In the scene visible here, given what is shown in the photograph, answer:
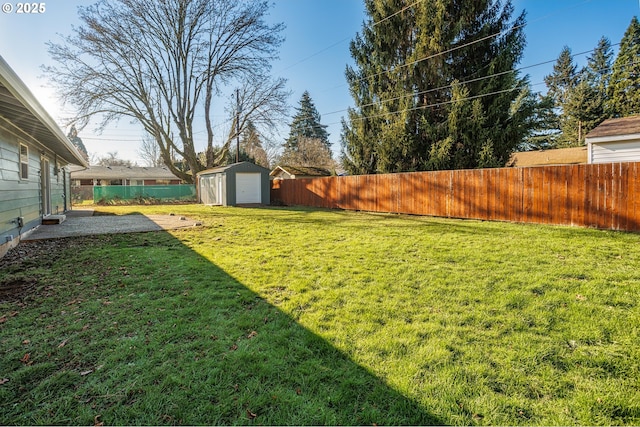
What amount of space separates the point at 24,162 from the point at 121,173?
93.6 ft

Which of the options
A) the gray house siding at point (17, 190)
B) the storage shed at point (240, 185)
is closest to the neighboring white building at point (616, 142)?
the storage shed at point (240, 185)

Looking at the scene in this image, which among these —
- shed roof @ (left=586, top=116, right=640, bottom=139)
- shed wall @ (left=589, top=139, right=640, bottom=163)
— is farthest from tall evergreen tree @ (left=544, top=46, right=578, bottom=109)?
shed wall @ (left=589, top=139, right=640, bottom=163)

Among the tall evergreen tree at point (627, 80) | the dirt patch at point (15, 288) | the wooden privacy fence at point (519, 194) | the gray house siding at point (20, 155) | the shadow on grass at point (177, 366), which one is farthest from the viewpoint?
the tall evergreen tree at point (627, 80)

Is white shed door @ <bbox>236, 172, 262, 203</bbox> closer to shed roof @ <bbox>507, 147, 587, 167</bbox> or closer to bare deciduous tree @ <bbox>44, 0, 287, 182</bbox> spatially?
bare deciduous tree @ <bbox>44, 0, 287, 182</bbox>

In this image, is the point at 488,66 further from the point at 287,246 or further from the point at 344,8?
the point at 287,246

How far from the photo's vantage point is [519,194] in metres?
8.34

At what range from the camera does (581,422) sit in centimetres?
160

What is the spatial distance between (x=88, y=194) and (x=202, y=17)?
1803 cm

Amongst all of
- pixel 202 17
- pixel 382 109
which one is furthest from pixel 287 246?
pixel 202 17

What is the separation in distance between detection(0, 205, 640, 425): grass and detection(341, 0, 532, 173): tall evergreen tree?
8171 millimetres

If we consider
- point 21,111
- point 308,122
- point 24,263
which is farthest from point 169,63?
point 308,122

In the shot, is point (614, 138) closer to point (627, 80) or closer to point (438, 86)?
point (438, 86)

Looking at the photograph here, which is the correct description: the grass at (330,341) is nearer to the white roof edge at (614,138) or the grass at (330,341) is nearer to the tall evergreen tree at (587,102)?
the white roof edge at (614,138)

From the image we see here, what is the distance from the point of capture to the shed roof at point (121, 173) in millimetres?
30453
